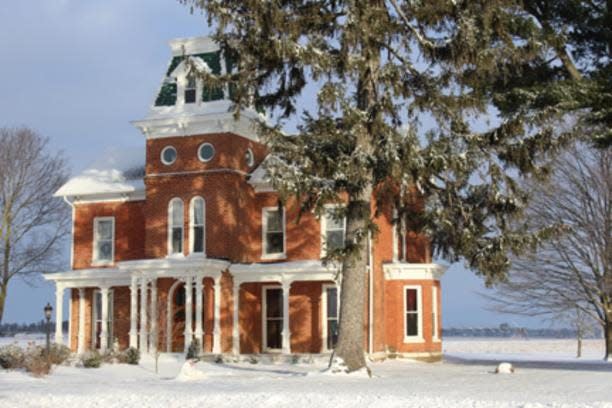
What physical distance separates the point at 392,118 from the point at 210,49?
484 inches

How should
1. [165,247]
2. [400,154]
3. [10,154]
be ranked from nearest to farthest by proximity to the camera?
1. [400,154]
2. [165,247]
3. [10,154]

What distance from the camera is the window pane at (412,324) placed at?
32.2 metres

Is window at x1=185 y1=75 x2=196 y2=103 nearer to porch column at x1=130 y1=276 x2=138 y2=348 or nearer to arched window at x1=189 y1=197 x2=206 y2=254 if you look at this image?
arched window at x1=189 y1=197 x2=206 y2=254

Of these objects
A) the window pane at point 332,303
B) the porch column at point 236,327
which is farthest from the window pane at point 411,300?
the porch column at point 236,327

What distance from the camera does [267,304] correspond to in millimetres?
32281

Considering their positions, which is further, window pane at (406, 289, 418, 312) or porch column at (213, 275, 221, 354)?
window pane at (406, 289, 418, 312)

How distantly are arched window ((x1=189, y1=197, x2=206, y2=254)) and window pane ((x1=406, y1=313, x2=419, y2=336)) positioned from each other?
26.2 ft

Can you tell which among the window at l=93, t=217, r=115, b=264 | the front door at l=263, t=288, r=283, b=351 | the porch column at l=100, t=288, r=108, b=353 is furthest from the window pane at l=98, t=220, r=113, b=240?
the front door at l=263, t=288, r=283, b=351

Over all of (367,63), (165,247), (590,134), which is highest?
(367,63)

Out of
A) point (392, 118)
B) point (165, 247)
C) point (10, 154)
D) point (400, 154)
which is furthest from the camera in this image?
point (10, 154)

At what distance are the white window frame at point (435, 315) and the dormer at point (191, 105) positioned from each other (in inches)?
346

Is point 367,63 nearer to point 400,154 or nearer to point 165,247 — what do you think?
point 400,154

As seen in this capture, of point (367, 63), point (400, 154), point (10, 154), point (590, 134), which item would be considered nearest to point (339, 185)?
point (400, 154)

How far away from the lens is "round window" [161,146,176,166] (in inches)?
1255
